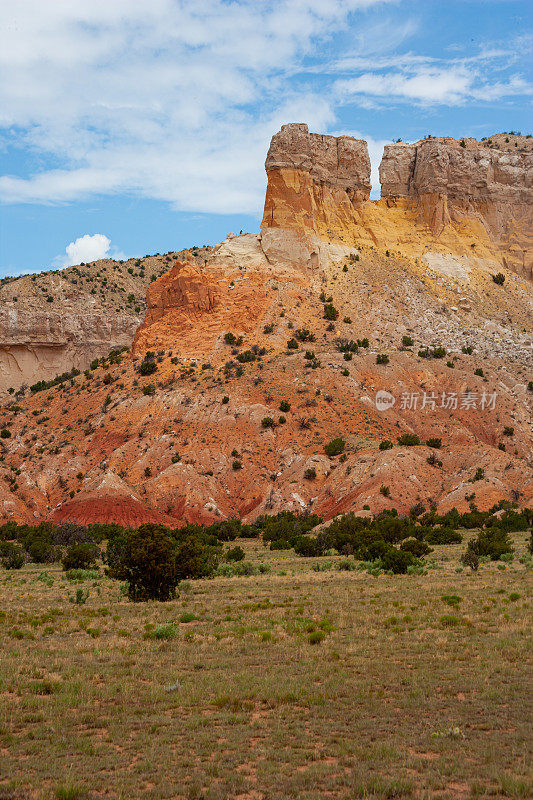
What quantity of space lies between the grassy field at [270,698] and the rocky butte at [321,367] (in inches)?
1087

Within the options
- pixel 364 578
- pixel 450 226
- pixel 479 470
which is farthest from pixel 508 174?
pixel 364 578

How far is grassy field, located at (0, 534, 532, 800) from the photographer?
9414 mm

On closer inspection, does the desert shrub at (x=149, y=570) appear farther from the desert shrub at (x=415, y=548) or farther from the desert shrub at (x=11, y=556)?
the desert shrub at (x=11, y=556)

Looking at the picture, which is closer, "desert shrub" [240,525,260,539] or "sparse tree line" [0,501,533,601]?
"sparse tree line" [0,501,533,601]

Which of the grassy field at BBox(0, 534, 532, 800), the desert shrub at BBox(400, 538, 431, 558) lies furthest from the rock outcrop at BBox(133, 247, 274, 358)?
the grassy field at BBox(0, 534, 532, 800)

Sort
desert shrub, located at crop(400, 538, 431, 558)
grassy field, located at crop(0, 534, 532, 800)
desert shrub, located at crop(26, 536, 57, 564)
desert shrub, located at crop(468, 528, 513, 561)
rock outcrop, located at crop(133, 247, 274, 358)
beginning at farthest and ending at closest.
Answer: rock outcrop, located at crop(133, 247, 274, 358), desert shrub, located at crop(26, 536, 57, 564), desert shrub, located at crop(400, 538, 431, 558), desert shrub, located at crop(468, 528, 513, 561), grassy field, located at crop(0, 534, 532, 800)

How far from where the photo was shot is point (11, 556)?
39375 mm

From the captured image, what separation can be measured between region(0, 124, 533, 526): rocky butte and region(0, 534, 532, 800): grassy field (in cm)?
2761

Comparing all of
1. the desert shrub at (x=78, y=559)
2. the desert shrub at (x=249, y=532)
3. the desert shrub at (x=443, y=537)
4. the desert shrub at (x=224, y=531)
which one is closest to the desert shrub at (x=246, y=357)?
the desert shrub at (x=224, y=531)

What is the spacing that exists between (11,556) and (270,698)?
97.4 ft

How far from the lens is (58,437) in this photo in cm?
6322

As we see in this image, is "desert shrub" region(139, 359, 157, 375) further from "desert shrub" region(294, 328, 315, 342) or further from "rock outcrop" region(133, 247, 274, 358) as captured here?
"desert shrub" region(294, 328, 315, 342)

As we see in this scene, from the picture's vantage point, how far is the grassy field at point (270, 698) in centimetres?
941

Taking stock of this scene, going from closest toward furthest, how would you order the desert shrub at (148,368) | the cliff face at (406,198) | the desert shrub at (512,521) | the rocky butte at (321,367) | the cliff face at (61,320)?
1. the desert shrub at (512,521)
2. the rocky butte at (321,367)
3. the desert shrub at (148,368)
4. the cliff face at (406,198)
5. the cliff face at (61,320)
